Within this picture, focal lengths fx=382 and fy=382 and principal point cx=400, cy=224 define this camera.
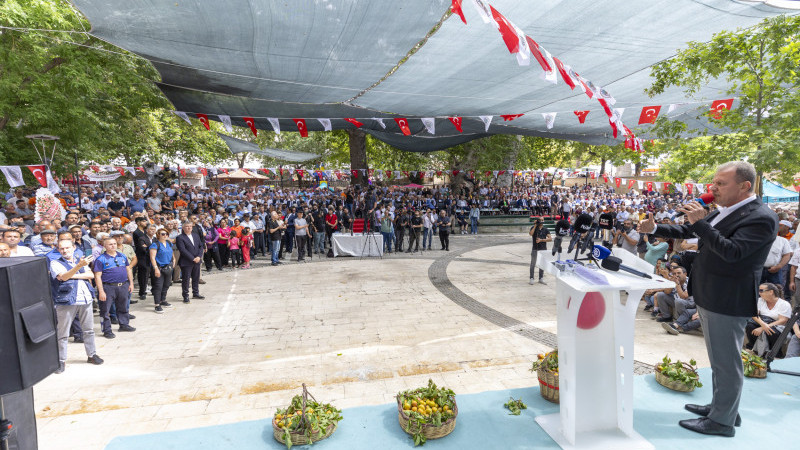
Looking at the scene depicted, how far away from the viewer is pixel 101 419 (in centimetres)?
399

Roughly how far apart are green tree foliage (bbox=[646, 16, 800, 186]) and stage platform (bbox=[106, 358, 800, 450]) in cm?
351

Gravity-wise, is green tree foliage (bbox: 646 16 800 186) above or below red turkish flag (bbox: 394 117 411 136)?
below

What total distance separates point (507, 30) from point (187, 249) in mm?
7298

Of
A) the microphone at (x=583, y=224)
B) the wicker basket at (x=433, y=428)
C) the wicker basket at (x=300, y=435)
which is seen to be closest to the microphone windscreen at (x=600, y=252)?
the microphone at (x=583, y=224)

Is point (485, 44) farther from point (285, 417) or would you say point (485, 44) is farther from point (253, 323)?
point (253, 323)

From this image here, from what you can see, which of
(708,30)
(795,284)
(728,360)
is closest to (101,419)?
(728,360)

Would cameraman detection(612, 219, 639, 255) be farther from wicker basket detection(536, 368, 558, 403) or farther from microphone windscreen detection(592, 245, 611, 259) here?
microphone windscreen detection(592, 245, 611, 259)

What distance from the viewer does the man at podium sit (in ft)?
8.43

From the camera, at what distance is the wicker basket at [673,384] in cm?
376

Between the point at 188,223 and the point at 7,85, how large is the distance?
17.9 feet

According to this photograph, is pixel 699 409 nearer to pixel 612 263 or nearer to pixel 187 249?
pixel 612 263

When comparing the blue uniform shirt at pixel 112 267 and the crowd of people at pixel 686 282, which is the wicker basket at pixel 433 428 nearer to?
the crowd of people at pixel 686 282

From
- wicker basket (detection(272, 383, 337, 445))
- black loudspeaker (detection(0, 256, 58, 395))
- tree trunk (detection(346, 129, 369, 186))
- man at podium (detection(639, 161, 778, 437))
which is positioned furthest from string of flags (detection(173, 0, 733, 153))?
tree trunk (detection(346, 129, 369, 186))

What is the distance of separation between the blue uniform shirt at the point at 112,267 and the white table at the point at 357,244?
7.23 m
